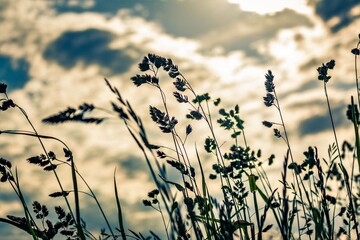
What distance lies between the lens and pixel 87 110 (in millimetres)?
1677

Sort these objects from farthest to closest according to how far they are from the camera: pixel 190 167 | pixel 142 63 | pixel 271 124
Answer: pixel 271 124 < pixel 142 63 < pixel 190 167

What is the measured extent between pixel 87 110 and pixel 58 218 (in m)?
1.55

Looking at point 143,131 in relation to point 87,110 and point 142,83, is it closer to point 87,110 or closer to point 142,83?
point 87,110

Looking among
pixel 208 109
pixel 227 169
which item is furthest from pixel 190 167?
pixel 208 109

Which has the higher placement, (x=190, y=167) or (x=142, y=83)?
(x=142, y=83)

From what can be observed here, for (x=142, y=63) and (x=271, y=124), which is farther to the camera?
(x=271, y=124)

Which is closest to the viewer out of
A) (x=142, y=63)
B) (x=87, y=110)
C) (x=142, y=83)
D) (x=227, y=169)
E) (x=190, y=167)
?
(x=87, y=110)

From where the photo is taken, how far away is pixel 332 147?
3064mm

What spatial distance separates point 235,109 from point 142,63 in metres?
1.09

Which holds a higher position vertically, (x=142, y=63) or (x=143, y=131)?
(x=142, y=63)

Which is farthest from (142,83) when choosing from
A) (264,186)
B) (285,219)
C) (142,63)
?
(285,219)

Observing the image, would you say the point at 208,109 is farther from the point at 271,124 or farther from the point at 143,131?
the point at 143,131

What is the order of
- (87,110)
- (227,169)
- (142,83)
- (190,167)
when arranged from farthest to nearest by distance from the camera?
1. (227,169)
2. (142,83)
3. (190,167)
4. (87,110)

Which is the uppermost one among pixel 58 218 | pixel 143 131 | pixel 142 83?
pixel 142 83
